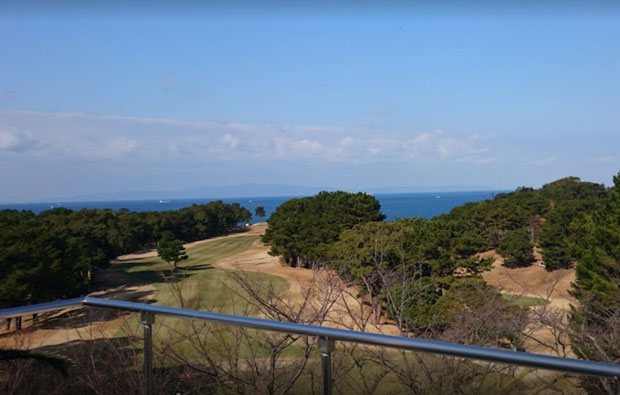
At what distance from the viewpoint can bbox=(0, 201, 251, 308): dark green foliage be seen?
70.4 ft

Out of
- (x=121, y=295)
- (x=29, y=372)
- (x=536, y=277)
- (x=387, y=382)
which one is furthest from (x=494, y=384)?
(x=536, y=277)

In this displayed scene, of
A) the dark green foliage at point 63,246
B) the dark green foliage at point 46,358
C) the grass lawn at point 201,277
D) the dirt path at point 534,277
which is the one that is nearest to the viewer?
the dark green foliage at point 46,358

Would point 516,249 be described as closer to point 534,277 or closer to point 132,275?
point 534,277

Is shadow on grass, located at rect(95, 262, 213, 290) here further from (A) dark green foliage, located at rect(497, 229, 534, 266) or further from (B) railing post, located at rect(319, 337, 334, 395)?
(B) railing post, located at rect(319, 337, 334, 395)

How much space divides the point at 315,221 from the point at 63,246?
1674 cm

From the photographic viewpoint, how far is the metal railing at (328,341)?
145 cm

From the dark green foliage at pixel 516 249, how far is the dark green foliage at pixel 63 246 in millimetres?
29090

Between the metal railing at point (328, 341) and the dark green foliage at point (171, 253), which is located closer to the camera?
the metal railing at point (328, 341)

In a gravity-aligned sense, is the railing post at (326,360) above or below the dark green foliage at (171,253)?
above

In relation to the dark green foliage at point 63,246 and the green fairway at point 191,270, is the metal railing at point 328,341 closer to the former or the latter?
the green fairway at point 191,270

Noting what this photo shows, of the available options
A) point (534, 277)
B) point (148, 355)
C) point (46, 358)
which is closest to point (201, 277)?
point (534, 277)

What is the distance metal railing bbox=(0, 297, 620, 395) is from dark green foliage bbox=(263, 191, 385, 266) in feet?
96.1

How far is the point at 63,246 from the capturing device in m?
26.4

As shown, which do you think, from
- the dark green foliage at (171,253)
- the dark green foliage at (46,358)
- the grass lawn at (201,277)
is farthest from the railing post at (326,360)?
the dark green foliage at (171,253)
